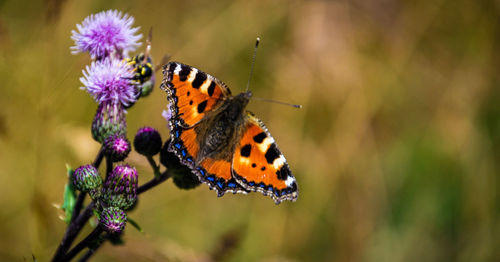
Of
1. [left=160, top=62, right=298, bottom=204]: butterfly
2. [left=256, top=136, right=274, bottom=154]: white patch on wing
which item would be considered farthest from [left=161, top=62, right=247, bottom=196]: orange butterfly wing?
[left=256, top=136, right=274, bottom=154]: white patch on wing

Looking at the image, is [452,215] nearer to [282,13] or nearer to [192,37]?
[282,13]

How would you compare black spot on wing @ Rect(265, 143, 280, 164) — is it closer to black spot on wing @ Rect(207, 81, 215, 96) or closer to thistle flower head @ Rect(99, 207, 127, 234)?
black spot on wing @ Rect(207, 81, 215, 96)

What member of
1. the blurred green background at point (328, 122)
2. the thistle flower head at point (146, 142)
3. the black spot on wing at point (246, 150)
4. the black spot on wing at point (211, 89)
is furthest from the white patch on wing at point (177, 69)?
the blurred green background at point (328, 122)

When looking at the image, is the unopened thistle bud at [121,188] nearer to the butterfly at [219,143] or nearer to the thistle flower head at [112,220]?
the thistle flower head at [112,220]

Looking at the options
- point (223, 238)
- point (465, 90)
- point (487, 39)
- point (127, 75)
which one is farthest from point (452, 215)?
point (127, 75)

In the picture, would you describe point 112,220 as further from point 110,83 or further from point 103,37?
point 103,37

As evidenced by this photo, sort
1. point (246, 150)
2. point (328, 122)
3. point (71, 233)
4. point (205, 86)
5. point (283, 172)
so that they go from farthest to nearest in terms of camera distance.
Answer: point (328, 122)
point (205, 86)
point (246, 150)
point (283, 172)
point (71, 233)

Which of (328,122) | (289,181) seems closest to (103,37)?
(289,181)

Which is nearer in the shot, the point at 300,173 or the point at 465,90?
the point at 300,173
